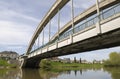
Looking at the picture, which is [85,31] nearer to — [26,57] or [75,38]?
[75,38]

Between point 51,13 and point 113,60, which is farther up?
point 51,13

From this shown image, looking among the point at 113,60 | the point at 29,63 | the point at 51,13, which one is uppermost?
the point at 51,13

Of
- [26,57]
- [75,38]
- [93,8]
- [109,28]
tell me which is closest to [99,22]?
[109,28]

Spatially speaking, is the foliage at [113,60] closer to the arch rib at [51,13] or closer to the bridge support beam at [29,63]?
the bridge support beam at [29,63]

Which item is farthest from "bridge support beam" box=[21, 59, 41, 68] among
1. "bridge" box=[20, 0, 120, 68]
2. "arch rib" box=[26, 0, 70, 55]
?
"bridge" box=[20, 0, 120, 68]

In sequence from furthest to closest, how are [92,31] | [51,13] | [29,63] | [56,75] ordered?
[29,63] < [56,75] < [51,13] < [92,31]

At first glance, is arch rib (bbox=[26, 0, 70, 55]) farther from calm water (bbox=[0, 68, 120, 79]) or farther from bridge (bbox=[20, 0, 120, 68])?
calm water (bbox=[0, 68, 120, 79])

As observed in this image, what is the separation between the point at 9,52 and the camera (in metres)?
185

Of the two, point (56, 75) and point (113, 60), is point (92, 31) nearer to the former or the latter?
point (56, 75)

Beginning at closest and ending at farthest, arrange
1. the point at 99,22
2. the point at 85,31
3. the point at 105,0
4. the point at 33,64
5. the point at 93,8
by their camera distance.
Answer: the point at 99,22 < the point at 85,31 < the point at 105,0 < the point at 93,8 < the point at 33,64

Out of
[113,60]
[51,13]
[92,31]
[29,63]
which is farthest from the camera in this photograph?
[113,60]

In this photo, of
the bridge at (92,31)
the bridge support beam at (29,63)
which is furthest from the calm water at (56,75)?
the bridge support beam at (29,63)

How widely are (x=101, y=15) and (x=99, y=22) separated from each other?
1121 millimetres

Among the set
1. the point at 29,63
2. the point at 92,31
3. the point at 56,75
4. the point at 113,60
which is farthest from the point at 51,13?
the point at 113,60
